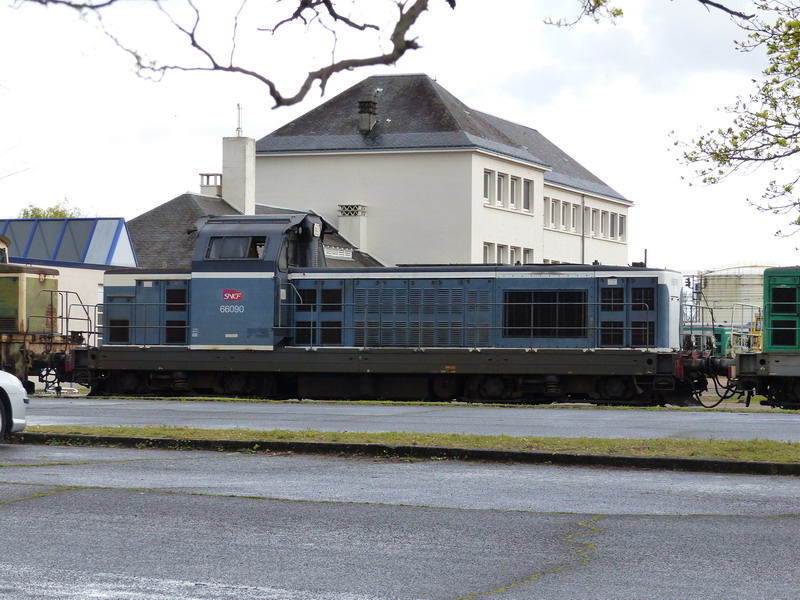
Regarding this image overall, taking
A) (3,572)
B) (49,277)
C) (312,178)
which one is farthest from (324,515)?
(312,178)

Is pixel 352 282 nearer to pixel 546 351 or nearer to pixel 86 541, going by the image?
pixel 546 351

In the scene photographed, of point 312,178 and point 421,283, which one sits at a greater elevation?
point 312,178

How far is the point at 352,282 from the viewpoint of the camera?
84.4 ft

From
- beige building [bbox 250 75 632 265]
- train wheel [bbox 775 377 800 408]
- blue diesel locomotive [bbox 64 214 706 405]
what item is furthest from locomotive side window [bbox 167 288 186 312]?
beige building [bbox 250 75 632 265]

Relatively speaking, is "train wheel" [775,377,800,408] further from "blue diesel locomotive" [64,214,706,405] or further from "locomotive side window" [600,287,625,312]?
"locomotive side window" [600,287,625,312]

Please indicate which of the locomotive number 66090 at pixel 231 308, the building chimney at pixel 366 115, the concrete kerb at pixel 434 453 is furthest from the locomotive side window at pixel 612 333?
the building chimney at pixel 366 115

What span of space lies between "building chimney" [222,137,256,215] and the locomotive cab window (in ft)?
88.5

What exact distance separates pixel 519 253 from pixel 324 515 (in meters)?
50.9

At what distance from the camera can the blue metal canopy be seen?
133 feet

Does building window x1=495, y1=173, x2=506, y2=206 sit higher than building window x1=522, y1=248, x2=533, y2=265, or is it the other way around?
building window x1=495, y1=173, x2=506, y2=206

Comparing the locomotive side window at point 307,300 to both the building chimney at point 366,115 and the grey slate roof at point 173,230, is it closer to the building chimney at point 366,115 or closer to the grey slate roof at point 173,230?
the grey slate roof at point 173,230

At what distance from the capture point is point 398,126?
58250mm

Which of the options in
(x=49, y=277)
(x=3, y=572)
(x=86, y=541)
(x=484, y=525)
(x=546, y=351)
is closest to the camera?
(x=3, y=572)

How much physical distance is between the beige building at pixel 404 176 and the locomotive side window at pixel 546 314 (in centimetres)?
2919
